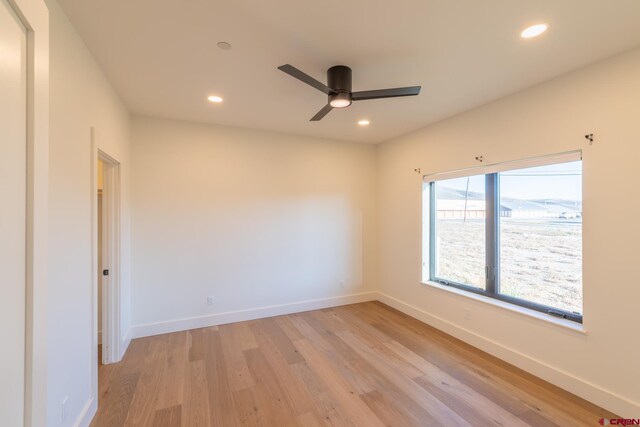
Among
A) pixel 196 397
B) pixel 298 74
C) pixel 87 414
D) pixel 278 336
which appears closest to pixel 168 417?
pixel 196 397

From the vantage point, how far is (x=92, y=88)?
210cm

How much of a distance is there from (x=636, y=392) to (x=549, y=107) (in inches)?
89.5

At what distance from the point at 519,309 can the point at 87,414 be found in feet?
12.2

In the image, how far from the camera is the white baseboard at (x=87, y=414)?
6.00ft

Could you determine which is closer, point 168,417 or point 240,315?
point 168,417

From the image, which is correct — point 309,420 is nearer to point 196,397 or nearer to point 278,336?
point 196,397

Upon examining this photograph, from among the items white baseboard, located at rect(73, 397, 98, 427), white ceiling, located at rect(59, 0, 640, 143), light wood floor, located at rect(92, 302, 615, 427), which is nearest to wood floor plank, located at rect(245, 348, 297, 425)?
light wood floor, located at rect(92, 302, 615, 427)

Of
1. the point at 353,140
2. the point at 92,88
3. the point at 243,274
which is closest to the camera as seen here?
the point at 92,88

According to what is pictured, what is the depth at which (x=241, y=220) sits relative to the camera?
12.5ft

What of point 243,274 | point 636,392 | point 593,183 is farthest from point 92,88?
point 636,392

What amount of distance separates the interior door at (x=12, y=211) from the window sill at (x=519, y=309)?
3318mm

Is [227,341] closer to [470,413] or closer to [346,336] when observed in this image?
[346,336]

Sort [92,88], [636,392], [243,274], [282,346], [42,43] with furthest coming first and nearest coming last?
[243,274] < [282,346] < [92,88] < [636,392] < [42,43]

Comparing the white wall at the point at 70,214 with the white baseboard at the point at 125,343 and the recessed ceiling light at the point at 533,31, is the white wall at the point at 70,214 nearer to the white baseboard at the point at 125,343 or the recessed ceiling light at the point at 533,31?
the white baseboard at the point at 125,343
